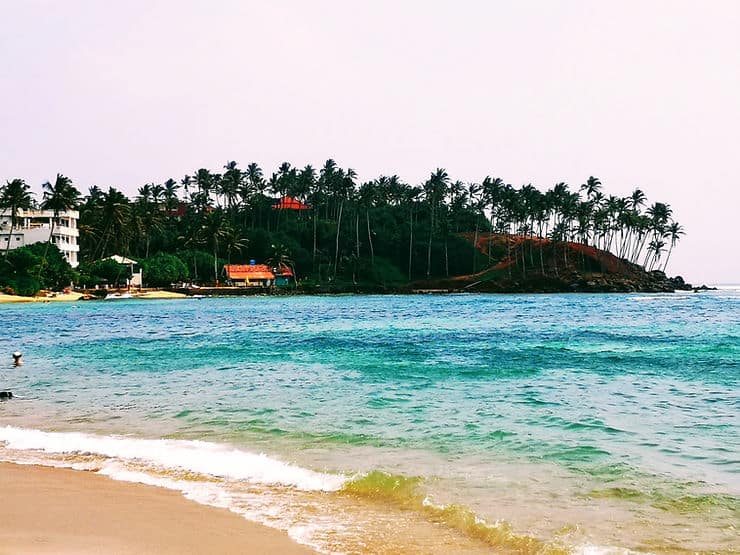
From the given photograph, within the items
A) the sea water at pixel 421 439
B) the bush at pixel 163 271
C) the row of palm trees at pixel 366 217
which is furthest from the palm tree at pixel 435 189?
the sea water at pixel 421 439

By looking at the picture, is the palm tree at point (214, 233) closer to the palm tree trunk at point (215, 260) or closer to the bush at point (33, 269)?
the palm tree trunk at point (215, 260)

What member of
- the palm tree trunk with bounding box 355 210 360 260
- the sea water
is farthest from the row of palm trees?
the sea water

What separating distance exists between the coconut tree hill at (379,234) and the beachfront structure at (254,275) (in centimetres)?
178

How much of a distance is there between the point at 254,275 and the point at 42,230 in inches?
1227

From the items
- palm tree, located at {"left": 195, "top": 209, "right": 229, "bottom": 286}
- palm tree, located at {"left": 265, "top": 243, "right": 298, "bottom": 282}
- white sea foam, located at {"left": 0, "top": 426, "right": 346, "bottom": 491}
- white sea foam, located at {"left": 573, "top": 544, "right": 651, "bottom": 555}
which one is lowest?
white sea foam, located at {"left": 0, "top": 426, "right": 346, "bottom": 491}

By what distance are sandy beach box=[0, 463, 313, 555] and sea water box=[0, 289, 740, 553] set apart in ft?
1.16

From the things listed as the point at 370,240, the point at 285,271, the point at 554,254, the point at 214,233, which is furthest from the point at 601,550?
the point at 554,254

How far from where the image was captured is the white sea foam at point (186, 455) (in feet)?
30.8

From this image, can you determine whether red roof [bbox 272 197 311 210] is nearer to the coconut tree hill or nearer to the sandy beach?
the coconut tree hill

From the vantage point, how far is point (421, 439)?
11906 millimetres

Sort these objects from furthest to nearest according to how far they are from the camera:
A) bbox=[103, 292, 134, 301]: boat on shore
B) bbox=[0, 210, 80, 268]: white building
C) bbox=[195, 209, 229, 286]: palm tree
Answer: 1. bbox=[195, 209, 229, 286]: palm tree
2. bbox=[0, 210, 80, 268]: white building
3. bbox=[103, 292, 134, 301]: boat on shore

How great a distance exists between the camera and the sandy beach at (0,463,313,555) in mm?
6508

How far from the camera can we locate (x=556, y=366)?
22.5m

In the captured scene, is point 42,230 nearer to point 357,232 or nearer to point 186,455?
point 357,232
